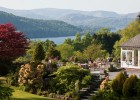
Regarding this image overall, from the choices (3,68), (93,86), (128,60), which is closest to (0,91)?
(93,86)

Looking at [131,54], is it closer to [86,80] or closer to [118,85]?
[86,80]

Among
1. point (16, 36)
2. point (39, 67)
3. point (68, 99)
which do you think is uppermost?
point (16, 36)

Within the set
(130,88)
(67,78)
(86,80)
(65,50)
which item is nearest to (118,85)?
(130,88)

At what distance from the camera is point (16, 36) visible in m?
35.8

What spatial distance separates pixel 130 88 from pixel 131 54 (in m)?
13.8

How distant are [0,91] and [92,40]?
7497 centimetres

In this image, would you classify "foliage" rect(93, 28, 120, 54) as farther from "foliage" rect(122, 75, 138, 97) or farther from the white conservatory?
"foliage" rect(122, 75, 138, 97)

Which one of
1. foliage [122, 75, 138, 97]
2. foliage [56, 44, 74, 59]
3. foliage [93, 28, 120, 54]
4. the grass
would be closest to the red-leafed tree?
the grass

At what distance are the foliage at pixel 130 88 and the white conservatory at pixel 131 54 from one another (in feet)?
40.8

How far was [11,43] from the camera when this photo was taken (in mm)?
35000

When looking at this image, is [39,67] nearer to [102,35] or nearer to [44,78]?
[44,78]

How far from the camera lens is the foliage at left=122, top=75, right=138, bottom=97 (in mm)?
23672

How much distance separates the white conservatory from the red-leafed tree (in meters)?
9.19

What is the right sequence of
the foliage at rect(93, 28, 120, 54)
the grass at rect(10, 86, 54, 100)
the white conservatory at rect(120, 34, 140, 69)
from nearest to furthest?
the grass at rect(10, 86, 54, 100)
the white conservatory at rect(120, 34, 140, 69)
the foliage at rect(93, 28, 120, 54)
